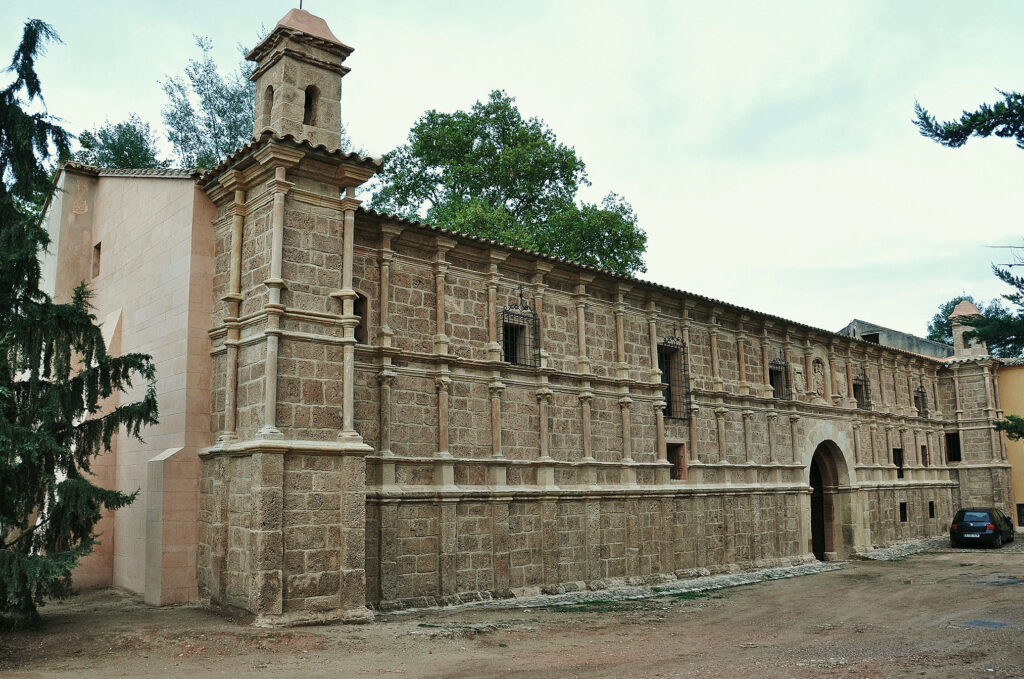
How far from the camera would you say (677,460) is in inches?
754

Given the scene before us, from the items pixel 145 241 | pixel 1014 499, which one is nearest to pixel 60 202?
pixel 145 241

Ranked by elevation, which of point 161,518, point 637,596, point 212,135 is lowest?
point 637,596

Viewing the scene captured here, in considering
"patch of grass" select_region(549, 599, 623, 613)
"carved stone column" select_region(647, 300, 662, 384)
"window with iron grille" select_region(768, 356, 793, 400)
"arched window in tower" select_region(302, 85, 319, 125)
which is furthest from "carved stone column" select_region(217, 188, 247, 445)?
"window with iron grille" select_region(768, 356, 793, 400)

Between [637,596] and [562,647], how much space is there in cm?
551

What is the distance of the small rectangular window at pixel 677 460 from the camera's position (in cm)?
1906

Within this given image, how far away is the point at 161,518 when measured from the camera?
11812 mm

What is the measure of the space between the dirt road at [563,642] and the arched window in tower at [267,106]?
23.8 ft

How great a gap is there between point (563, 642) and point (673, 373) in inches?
379

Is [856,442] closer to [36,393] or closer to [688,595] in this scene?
[688,595]

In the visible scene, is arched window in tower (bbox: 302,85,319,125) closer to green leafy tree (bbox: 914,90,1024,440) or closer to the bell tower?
the bell tower

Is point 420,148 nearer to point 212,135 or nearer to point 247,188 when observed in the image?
point 212,135

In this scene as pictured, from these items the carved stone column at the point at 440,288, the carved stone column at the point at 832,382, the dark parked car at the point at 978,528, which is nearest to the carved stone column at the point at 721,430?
the carved stone column at the point at 832,382

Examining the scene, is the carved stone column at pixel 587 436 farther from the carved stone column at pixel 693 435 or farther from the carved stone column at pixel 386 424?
the carved stone column at pixel 386 424

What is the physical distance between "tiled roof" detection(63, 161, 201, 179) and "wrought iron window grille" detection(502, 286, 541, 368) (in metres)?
6.10
